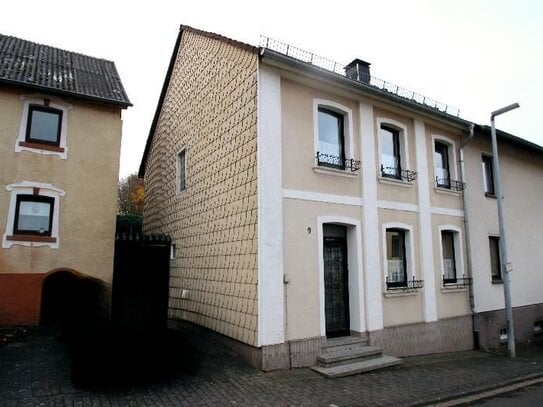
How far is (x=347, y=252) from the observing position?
9.86m

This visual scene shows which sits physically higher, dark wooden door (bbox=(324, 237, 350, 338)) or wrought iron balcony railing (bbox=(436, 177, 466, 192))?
wrought iron balcony railing (bbox=(436, 177, 466, 192))

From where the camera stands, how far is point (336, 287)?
9.64m

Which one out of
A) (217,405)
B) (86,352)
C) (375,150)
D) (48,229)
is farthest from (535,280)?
(48,229)

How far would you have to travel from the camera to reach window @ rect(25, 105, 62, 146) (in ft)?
36.8

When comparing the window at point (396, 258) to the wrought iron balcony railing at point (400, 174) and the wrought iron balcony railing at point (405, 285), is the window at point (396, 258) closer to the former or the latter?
the wrought iron balcony railing at point (405, 285)

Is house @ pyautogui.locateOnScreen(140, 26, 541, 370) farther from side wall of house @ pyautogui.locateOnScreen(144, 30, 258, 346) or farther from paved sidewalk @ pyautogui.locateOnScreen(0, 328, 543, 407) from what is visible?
paved sidewalk @ pyautogui.locateOnScreen(0, 328, 543, 407)

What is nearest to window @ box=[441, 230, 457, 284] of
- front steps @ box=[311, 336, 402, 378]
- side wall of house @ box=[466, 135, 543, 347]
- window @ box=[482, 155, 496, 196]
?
side wall of house @ box=[466, 135, 543, 347]

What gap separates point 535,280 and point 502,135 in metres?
5.65

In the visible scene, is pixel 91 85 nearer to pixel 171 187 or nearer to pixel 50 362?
pixel 171 187

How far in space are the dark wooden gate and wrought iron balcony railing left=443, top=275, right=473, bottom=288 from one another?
8.72 m

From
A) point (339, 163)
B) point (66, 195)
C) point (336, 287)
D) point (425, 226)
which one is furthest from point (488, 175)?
point (66, 195)

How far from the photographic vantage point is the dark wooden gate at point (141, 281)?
1308cm

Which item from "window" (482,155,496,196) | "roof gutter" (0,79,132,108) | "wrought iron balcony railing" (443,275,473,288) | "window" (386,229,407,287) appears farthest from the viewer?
"window" (482,155,496,196)

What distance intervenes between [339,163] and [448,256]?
5037 mm
